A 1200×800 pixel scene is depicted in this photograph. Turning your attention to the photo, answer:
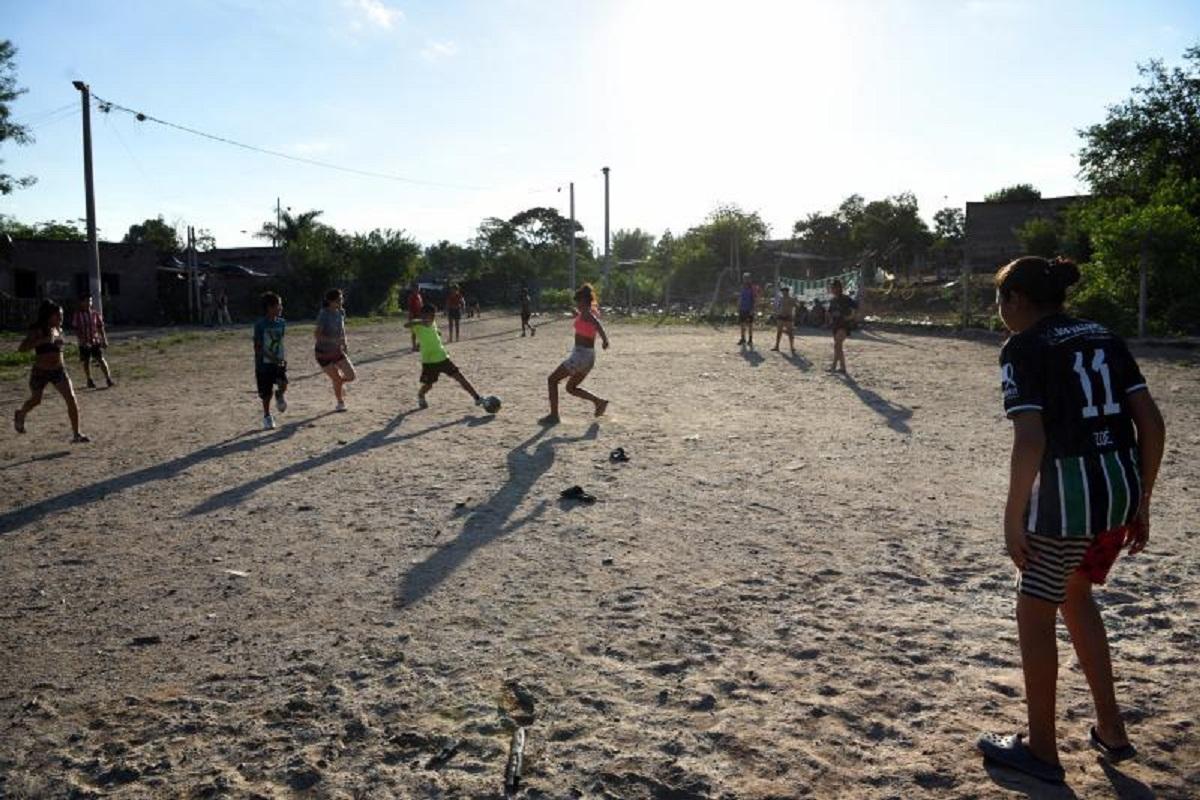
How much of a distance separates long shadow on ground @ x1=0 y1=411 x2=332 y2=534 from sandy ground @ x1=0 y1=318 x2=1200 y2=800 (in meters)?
0.05

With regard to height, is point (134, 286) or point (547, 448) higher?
point (134, 286)

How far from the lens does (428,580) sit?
4.85 meters

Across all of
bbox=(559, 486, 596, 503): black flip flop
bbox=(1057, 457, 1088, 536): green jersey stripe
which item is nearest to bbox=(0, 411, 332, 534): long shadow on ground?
bbox=(559, 486, 596, 503): black flip flop

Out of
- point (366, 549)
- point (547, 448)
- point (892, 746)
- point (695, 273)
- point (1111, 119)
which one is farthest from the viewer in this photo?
point (695, 273)

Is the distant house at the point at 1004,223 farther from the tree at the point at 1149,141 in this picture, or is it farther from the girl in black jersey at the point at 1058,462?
the girl in black jersey at the point at 1058,462

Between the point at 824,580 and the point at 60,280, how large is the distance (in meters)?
39.4

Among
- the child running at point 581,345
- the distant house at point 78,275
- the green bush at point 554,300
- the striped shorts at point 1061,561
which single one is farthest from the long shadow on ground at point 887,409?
the green bush at point 554,300

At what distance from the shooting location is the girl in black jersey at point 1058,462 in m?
2.72

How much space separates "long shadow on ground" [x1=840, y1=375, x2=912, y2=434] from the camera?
999cm

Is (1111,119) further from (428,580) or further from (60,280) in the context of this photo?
(60,280)

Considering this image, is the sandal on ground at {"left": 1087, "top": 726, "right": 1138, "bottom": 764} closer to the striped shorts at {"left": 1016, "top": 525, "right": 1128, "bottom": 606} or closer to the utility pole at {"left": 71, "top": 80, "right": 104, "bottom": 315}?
the striped shorts at {"left": 1016, "top": 525, "right": 1128, "bottom": 606}

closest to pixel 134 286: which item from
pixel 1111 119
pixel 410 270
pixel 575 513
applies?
pixel 410 270

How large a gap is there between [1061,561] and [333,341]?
395 inches

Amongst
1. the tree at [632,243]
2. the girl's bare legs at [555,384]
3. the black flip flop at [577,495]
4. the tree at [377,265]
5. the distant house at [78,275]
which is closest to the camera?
the black flip flop at [577,495]
